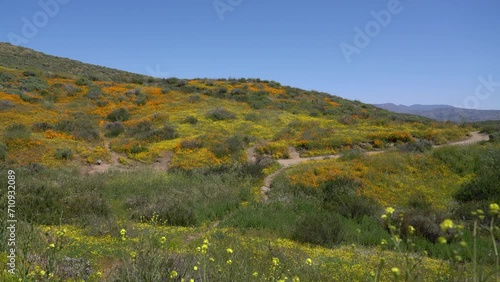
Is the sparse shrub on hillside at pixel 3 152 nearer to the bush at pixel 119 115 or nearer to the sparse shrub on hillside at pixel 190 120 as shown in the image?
the bush at pixel 119 115

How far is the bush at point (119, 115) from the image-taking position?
29016 millimetres

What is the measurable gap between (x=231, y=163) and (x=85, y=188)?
315 inches

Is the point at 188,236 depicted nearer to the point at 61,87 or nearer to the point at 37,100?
the point at 37,100

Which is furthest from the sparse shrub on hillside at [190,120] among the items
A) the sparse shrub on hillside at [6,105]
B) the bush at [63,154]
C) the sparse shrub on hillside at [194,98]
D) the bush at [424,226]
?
the bush at [424,226]

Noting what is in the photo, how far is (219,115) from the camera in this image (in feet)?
97.8

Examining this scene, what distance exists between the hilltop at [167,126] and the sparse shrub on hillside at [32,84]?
3.3 inches

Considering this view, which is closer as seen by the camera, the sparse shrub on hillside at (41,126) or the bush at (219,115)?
the sparse shrub on hillside at (41,126)

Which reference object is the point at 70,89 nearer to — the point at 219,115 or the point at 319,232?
the point at 219,115

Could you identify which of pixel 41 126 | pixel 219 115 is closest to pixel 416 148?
pixel 219 115

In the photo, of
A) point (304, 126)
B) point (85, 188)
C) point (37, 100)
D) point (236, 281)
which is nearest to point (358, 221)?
point (236, 281)

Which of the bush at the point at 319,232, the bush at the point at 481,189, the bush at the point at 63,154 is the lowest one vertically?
the bush at the point at 319,232

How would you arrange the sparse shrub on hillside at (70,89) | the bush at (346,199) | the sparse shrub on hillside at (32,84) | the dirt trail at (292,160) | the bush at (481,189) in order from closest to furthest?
the bush at (346,199) < the bush at (481,189) < the dirt trail at (292,160) < the sparse shrub on hillside at (32,84) < the sparse shrub on hillside at (70,89)

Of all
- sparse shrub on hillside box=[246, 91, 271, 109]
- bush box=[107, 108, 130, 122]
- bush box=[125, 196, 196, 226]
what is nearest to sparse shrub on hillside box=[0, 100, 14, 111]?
bush box=[107, 108, 130, 122]

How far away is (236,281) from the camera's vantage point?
439 centimetres
